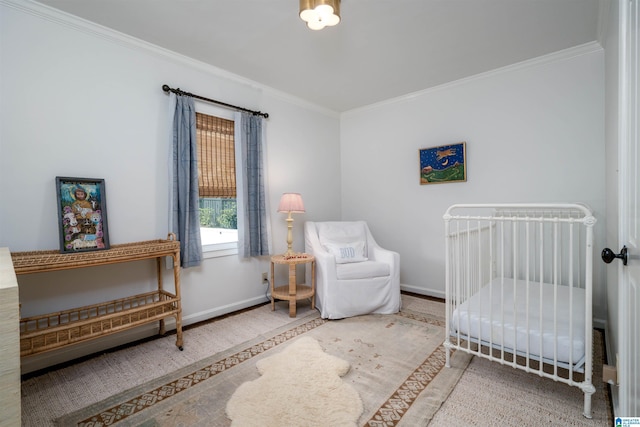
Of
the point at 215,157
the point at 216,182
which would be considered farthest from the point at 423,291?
the point at 215,157

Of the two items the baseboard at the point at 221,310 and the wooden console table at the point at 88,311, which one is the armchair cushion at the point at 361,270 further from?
the wooden console table at the point at 88,311

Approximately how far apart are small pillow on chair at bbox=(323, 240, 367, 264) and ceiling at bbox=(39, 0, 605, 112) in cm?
184

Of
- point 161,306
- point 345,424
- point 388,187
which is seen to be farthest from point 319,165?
point 345,424

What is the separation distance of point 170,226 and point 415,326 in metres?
2.39

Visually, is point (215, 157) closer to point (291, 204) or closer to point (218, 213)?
point (218, 213)

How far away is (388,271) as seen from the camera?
10.2ft

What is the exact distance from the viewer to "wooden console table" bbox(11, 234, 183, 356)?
5.81ft

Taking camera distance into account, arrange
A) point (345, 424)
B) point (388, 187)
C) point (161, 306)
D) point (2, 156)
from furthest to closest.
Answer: point (388, 187), point (161, 306), point (2, 156), point (345, 424)

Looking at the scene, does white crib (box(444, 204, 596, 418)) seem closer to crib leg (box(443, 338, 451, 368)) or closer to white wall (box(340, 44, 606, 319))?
crib leg (box(443, 338, 451, 368))

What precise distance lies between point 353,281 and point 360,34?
7.26 ft

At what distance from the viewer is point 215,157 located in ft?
10.1

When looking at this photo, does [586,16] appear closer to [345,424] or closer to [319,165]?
[319,165]

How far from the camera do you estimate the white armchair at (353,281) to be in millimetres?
2967

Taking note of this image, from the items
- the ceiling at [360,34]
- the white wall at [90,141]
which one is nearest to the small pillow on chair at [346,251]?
the white wall at [90,141]
